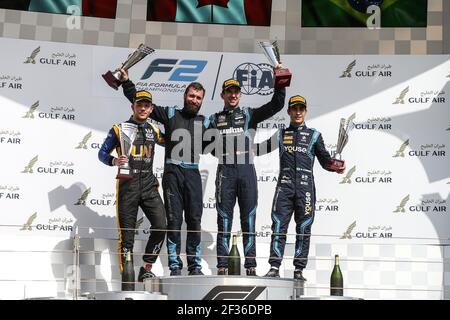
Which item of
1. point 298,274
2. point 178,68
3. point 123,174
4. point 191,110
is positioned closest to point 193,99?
point 191,110

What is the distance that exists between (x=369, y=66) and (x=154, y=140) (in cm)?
277

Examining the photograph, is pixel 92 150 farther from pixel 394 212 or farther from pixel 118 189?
pixel 394 212

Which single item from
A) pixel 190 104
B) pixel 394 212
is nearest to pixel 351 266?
pixel 394 212

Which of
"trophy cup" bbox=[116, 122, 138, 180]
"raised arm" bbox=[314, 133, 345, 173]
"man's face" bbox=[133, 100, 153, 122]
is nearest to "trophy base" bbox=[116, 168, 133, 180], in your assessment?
"trophy cup" bbox=[116, 122, 138, 180]

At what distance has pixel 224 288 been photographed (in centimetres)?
1011

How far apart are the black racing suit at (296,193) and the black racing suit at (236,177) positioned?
247 millimetres

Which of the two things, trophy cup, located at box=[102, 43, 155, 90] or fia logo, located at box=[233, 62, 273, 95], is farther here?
fia logo, located at box=[233, 62, 273, 95]

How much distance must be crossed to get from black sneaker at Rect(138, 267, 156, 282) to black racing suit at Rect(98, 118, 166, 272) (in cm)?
10

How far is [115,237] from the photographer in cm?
1205

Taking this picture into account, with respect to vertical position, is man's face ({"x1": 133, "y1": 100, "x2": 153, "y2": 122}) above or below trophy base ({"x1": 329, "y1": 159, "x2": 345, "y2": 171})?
above

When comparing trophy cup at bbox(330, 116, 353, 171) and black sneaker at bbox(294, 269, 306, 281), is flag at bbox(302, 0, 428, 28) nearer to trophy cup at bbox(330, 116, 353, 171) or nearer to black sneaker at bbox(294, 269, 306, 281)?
trophy cup at bbox(330, 116, 353, 171)

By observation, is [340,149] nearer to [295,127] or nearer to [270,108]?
[295,127]

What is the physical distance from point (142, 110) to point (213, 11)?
1995 millimetres

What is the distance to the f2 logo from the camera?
1259 cm
